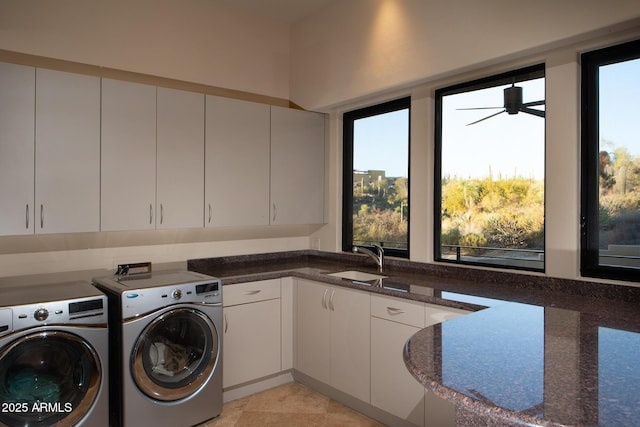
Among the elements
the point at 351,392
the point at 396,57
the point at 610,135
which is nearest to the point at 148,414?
the point at 351,392

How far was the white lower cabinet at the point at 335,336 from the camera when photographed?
286 centimetres

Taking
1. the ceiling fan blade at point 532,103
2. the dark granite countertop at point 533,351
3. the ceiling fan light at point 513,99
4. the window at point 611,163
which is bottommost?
the dark granite countertop at point 533,351

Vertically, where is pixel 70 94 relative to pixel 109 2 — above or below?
below

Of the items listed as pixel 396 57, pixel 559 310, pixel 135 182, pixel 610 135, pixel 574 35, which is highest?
pixel 396 57

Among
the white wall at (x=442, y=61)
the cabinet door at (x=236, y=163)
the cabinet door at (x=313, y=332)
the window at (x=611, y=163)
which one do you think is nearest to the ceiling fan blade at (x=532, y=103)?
the white wall at (x=442, y=61)

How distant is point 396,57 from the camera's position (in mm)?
3092

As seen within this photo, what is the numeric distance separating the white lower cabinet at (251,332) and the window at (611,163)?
2.09 metres

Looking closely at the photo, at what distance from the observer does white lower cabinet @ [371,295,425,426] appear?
8.27ft

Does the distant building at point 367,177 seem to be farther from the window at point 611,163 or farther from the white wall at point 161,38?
the window at point 611,163

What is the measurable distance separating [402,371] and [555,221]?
124 centimetres

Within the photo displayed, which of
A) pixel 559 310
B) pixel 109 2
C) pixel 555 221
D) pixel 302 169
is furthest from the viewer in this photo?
pixel 302 169

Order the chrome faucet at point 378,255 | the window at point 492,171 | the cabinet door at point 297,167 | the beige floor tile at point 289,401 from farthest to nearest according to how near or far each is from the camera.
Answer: the cabinet door at point 297,167, the chrome faucet at point 378,255, the beige floor tile at point 289,401, the window at point 492,171

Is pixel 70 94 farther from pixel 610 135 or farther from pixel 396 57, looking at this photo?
pixel 610 135

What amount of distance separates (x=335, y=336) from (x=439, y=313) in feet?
3.04
